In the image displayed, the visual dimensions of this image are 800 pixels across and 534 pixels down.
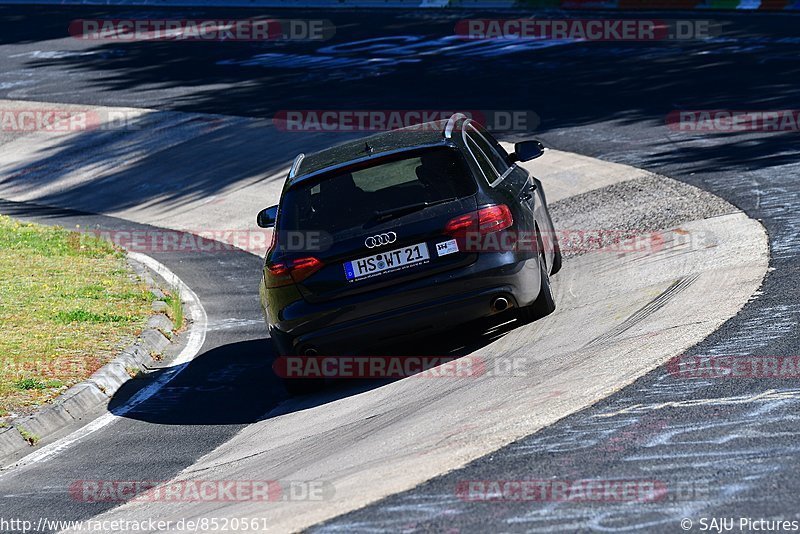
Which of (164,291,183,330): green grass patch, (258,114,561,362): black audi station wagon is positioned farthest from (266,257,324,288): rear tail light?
(164,291,183,330): green grass patch

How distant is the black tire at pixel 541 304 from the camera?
9.02 m

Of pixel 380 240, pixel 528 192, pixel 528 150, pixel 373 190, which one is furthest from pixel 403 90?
pixel 380 240

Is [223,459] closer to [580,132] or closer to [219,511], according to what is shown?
[219,511]

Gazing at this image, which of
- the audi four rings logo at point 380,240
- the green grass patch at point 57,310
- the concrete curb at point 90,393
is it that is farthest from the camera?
the green grass patch at point 57,310

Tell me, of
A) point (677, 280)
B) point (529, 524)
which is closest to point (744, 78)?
point (677, 280)

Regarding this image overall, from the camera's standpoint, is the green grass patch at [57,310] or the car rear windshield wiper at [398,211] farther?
the green grass patch at [57,310]

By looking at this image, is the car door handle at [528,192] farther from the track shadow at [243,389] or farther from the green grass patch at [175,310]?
the green grass patch at [175,310]

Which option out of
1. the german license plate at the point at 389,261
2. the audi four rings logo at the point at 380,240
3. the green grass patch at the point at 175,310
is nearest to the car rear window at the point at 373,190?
the audi four rings logo at the point at 380,240

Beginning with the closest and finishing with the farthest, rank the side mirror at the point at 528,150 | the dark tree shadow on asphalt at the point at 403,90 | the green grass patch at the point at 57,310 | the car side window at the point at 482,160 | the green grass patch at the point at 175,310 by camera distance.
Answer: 1. the car side window at the point at 482,160
2. the green grass patch at the point at 57,310
3. the side mirror at the point at 528,150
4. the green grass patch at the point at 175,310
5. the dark tree shadow on asphalt at the point at 403,90

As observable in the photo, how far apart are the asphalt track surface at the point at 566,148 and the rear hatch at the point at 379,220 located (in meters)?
1.29

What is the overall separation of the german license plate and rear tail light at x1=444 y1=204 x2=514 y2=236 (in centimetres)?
24

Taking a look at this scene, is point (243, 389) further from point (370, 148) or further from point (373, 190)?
point (370, 148)

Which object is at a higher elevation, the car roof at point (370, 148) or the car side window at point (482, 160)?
the car roof at point (370, 148)

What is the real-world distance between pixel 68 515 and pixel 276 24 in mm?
25345
